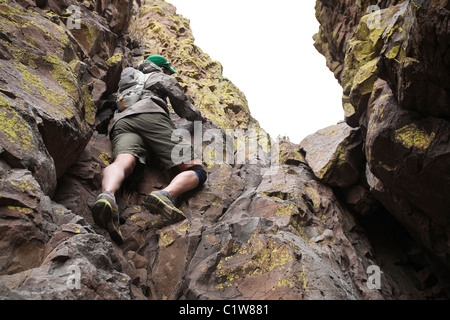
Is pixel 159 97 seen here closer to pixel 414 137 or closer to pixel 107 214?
pixel 107 214

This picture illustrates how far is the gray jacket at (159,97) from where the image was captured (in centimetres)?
806

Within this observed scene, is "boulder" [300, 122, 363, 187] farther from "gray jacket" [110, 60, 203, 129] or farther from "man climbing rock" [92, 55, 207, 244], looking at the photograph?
"gray jacket" [110, 60, 203, 129]

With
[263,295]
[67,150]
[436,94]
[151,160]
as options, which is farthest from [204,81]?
[263,295]

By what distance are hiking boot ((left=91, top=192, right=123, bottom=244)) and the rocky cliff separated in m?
0.40

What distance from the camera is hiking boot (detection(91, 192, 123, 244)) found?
5.47m

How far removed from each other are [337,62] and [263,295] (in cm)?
1325

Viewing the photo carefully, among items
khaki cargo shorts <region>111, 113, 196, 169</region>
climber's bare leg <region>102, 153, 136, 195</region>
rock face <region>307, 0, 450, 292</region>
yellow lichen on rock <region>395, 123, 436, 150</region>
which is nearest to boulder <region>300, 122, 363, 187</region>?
rock face <region>307, 0, 450, 292</region>

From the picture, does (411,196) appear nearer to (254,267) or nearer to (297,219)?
(297,219)

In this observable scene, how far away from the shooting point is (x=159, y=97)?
9008 mm

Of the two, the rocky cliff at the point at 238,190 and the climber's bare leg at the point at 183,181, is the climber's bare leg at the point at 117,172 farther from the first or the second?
the climber's bare leg at the point at 183,181

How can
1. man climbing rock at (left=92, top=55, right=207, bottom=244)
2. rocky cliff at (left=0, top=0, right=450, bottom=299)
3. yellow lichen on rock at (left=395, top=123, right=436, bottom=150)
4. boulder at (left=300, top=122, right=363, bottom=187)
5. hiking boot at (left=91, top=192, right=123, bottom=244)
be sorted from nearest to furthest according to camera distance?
rocky cliff at (left=0, top=0, right=450, bottom=299)
hiking boot at (left=91, top=192, right=123, bottom=244)
yellow lichen on rock at (left=395, top=123, right=436, bottom=150)
man climbing rock at (left=92, top=55, right=207, bottom=244)
boulder at (left=300, top=122, right=363, bottom=187)

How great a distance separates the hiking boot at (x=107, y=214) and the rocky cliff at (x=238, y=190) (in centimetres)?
40

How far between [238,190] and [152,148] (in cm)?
273

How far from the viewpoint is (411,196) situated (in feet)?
22.0
